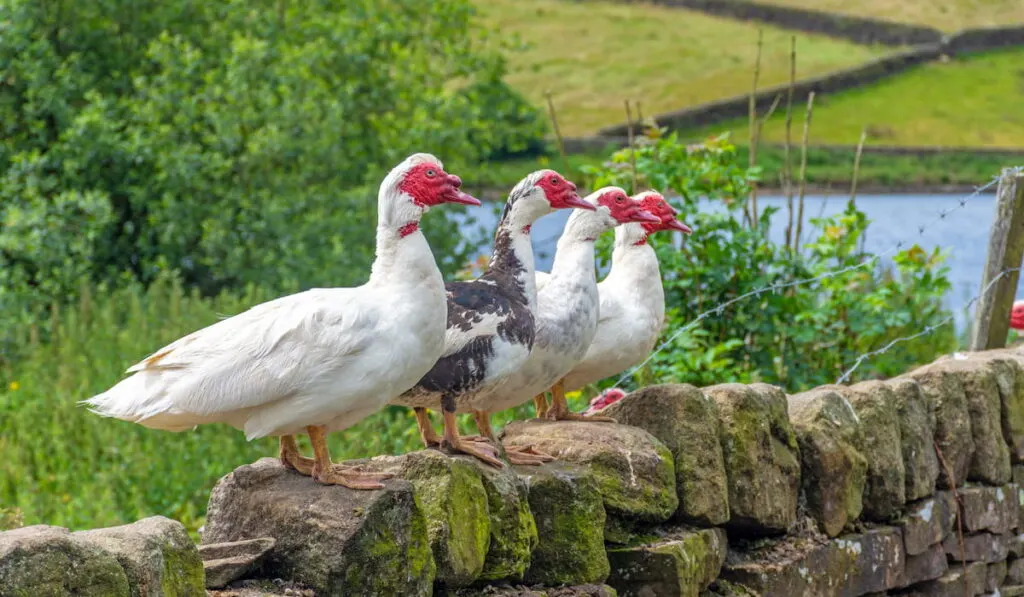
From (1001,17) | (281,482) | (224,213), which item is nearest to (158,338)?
(224,213)

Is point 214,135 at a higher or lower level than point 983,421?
higher

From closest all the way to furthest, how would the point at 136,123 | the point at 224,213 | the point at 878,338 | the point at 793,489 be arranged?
the point at 793,489
the point at 878,338
the point at 224,213
the point at 136,123

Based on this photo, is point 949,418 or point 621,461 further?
point 949,418

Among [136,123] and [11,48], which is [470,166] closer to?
[136,123]

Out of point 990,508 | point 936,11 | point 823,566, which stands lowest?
point 990,508

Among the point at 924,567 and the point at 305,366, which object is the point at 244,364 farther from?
the point at 924,567

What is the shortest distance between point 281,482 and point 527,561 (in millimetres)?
732

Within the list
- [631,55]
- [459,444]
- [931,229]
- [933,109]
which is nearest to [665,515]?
[459,444]

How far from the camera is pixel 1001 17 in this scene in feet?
56.4

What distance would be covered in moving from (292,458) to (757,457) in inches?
73.1

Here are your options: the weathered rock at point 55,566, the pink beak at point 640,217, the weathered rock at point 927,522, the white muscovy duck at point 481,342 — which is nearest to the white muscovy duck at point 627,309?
the pink beak at point 640,217

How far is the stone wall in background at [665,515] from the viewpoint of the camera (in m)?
3.39

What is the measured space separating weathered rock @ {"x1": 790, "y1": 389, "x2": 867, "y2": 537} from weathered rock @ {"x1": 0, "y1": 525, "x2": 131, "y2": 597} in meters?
3.09

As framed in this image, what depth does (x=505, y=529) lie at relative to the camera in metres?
3.88
